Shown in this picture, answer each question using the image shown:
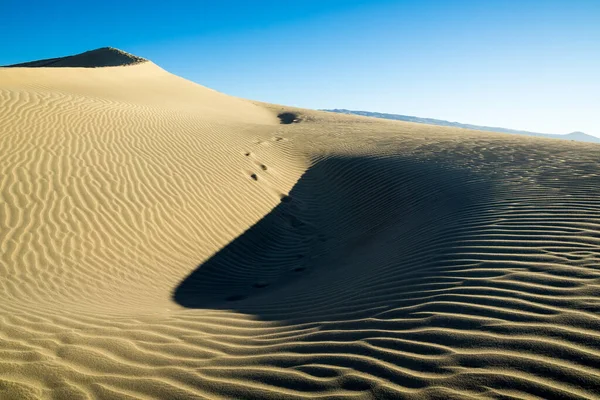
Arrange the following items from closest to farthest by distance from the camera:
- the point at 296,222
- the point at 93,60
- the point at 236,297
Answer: the point at 236,297 < the point at 296,222 < the point at 93,60

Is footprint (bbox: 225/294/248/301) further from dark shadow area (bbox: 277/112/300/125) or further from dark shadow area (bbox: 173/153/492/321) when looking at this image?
dark shadow area (bbox: 277/112/300/125)

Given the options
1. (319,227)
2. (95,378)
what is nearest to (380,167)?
(319,227)

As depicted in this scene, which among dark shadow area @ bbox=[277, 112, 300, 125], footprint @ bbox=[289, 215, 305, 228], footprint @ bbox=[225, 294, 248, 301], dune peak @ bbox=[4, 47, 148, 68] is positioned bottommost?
footprint @ bbox=[225, 294, 248, 301]

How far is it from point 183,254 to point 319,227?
282 centimetres

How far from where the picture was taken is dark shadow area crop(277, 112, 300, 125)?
2225cm

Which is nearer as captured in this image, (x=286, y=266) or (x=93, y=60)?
(x=286, y=266)

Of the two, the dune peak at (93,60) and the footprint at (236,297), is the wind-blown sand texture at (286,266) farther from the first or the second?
the dune peak at (93,60)

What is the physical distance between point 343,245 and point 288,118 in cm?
1797

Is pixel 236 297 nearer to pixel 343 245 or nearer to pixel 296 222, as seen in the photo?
pixel 343 245

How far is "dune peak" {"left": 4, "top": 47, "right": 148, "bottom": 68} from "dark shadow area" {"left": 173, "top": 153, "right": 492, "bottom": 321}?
3557 cm

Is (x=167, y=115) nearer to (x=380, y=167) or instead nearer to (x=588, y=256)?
(x=380, y=167)

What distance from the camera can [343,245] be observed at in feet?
22.6

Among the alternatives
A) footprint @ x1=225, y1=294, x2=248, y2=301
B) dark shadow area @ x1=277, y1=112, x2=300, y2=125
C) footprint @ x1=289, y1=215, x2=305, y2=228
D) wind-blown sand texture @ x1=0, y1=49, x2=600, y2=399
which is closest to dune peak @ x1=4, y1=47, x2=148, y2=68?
dark shadow area @ x1=277, y1=112, x2=300, y2=125

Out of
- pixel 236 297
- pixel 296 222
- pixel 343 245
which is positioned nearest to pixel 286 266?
pixel 343 245
